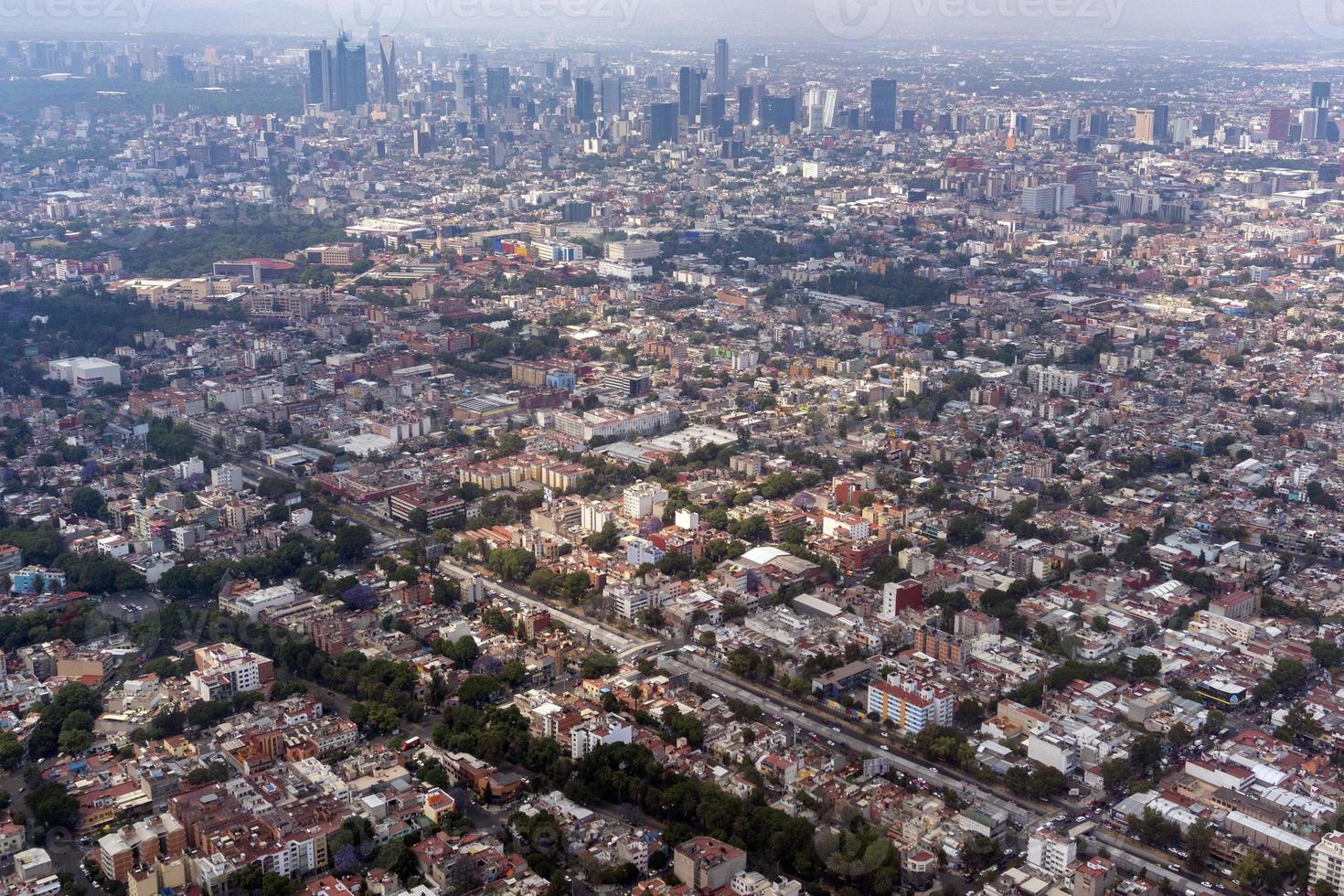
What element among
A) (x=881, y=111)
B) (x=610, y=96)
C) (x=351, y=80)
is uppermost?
(x=351, y=80)

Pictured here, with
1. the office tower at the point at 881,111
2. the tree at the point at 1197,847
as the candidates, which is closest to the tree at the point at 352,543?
the tree at the point at 1197,847

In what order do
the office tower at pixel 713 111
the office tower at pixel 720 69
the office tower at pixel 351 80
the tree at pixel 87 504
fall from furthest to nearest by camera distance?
1. the office tower at pixel 351 80
2. the office tower at pixel 713 111
3. the office tower at pixel 720 69
4. the tree at pixel 87 504

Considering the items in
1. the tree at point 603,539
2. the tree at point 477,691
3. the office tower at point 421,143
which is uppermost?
the office tower at point 421,143

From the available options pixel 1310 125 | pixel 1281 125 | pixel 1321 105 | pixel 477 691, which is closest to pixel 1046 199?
pixel 1281 125

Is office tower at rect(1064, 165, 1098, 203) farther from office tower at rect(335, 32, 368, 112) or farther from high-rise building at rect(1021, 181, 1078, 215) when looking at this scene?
office tower at rect(335, 32, 368, 112)

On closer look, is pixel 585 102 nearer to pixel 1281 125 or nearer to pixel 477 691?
pixel 1281 125

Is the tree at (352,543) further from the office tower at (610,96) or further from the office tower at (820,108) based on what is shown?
the office tower at (610,96)

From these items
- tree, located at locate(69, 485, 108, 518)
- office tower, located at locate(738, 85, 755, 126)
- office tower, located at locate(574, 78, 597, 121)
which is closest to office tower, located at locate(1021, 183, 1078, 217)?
office tower, located at locate(738, 85, 755, 126)
